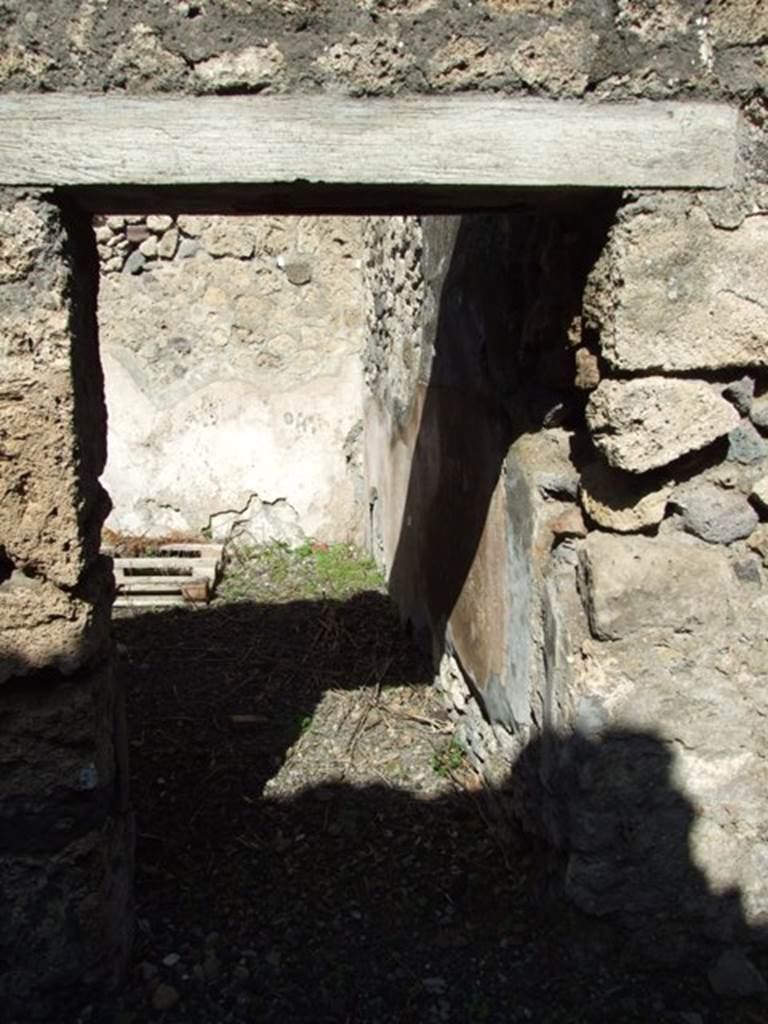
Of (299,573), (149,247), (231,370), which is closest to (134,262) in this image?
(149,247)

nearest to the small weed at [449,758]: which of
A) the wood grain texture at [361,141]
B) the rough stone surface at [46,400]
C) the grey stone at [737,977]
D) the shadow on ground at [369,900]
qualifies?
the shadow on ground at [369,900]

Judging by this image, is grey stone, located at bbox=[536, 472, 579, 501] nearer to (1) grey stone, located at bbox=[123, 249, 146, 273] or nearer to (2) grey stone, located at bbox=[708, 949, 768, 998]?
(2) grey stone, located at bbox=[708, 949, 768, 998]

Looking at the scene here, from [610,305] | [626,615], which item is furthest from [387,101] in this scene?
[626,615]

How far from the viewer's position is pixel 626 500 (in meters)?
2.05

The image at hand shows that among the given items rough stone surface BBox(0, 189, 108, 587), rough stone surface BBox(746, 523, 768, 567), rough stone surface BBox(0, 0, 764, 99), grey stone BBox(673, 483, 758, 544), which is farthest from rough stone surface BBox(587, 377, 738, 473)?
rough stone surface BBox(0, 189, 108, 587)

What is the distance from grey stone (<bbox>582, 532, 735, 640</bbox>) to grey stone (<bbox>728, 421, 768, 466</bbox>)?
0.74 ft

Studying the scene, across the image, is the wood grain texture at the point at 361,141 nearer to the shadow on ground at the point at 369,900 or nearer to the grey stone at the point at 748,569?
the grey stone at the point at 748,569

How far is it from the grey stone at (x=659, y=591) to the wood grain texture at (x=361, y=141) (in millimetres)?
796

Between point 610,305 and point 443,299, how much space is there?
149 cm

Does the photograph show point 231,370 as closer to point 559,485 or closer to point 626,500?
point 559,485

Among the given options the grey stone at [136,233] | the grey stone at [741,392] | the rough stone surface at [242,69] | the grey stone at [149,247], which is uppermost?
the rough stone surface at [242,69]

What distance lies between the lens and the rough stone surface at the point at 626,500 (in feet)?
6.65

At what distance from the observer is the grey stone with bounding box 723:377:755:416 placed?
196 cm

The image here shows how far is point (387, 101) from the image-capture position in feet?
5.72
